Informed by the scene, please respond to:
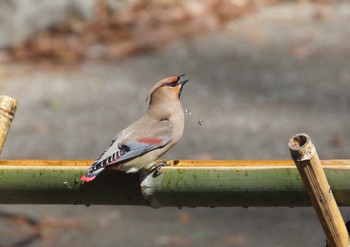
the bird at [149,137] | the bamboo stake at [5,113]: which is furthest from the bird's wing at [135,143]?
the bamboo stake at [5,113]

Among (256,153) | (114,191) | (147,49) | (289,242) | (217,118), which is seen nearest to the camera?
(114,191)

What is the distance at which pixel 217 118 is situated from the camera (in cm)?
672

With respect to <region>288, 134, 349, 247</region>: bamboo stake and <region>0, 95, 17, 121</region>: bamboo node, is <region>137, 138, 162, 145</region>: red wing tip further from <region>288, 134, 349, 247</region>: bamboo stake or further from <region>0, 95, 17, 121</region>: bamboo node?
<region>288, 134, 349, 247</region>: bamboo stake

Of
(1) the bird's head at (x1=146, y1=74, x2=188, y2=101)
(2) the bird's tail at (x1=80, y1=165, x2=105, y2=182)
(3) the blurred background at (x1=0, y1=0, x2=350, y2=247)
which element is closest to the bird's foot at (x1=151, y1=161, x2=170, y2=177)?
(2) the bird's tail at (x1=80, y1=165, x2=105, y2=182)

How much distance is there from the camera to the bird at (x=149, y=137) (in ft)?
9.50

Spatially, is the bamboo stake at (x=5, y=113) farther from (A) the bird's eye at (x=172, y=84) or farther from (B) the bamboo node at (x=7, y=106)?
(A) the bird's eye at (x=172, y=84)

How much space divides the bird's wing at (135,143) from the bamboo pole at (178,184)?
5 cm

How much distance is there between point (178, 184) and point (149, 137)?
29 cm

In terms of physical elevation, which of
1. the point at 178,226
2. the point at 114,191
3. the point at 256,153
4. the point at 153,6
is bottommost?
the point at 114,191

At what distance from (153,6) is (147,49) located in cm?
83

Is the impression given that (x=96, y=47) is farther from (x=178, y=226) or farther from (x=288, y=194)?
(x=288, y=194)

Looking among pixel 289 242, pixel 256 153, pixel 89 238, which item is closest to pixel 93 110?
pixel 256 153

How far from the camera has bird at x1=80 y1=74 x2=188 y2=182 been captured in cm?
290

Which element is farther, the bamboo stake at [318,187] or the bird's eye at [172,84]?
the bird's eye at [172,84]
